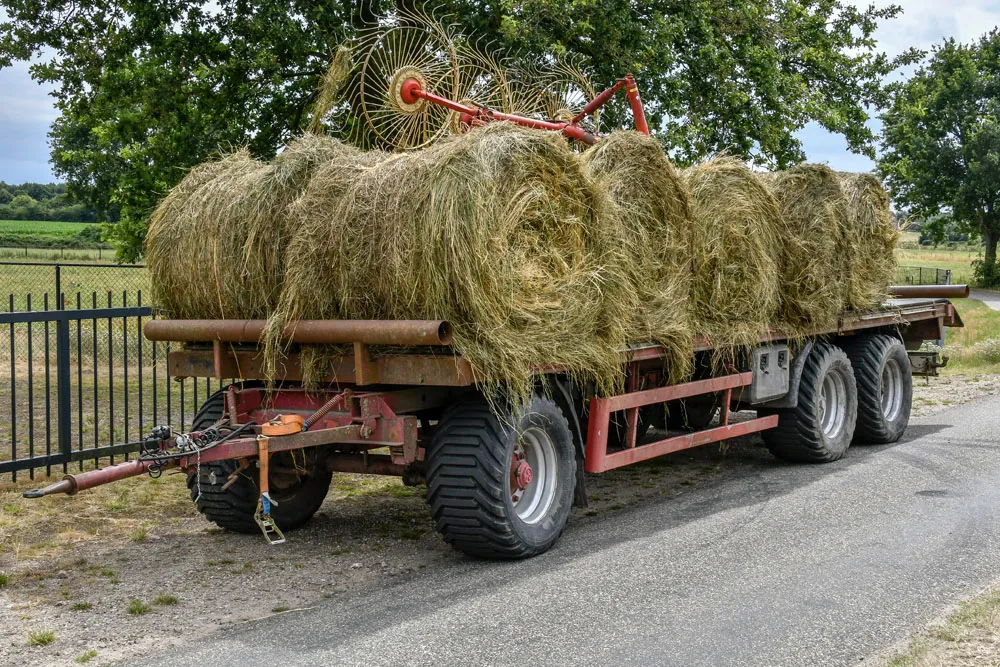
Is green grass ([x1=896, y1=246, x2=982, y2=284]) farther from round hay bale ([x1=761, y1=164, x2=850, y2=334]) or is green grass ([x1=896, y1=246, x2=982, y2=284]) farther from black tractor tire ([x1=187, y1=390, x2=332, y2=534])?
black tractor tire ([x1=187, y1=390, x2=332, y2=534])


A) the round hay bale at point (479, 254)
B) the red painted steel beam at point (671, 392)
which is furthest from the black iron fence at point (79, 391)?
the red painted steel beam at point (671, 392)

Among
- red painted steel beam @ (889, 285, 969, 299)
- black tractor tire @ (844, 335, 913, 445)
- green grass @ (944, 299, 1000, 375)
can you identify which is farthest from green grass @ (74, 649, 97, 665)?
green grass @ (944, 299, 1000, 375)

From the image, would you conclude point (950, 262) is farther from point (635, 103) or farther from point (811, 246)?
point (635, 103)

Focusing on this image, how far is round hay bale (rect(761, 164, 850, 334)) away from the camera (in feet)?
29.9

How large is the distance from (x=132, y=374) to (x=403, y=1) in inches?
320

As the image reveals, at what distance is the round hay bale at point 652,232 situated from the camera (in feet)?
23.7

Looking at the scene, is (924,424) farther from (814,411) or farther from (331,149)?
(331,149)

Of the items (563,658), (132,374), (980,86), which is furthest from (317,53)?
(980,86)

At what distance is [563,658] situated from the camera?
182 inches

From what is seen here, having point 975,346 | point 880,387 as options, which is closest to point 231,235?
point 880,387

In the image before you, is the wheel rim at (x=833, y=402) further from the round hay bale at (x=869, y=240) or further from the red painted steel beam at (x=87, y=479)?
the red painted steel beam at (x=87, y=479)

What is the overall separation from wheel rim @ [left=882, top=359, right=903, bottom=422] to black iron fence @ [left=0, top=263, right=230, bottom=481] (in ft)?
22.8

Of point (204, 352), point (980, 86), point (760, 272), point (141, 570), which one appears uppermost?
point (980, 86)

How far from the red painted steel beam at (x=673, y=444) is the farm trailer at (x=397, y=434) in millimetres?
15
